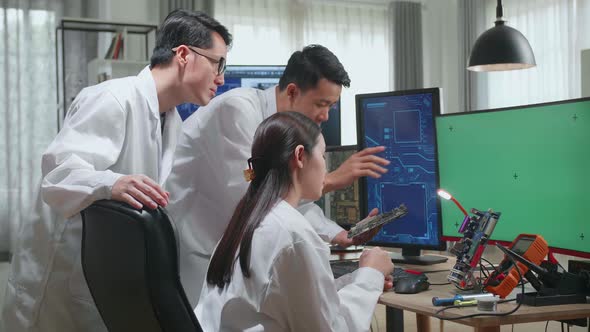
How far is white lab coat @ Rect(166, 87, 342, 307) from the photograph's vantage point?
1969 mm

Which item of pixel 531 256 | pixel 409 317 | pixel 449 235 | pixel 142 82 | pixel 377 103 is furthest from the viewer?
pixel 409 317

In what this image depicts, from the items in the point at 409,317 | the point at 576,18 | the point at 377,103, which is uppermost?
the point at 576,18

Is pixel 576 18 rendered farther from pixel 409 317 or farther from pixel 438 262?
pixel 438 262

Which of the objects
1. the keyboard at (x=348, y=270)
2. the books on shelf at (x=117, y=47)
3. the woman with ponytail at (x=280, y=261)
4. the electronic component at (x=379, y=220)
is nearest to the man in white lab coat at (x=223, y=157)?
the electronic component at (x=379, y=220)

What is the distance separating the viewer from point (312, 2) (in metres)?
7.06

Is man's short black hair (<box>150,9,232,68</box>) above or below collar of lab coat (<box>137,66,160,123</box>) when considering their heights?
above

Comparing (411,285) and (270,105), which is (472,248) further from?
(270,105)

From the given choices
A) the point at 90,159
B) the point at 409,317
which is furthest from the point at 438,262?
the point at 409,317

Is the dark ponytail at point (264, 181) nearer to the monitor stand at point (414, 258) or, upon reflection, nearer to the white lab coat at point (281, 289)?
the white lab coat at point (281, 289)

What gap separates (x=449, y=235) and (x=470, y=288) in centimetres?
54

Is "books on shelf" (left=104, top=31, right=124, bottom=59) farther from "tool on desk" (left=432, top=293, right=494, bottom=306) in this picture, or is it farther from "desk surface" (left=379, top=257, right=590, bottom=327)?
"tool on desk" (left=432, top=293, right=494, bottom=306)

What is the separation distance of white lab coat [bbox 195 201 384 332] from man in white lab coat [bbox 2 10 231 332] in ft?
0.78

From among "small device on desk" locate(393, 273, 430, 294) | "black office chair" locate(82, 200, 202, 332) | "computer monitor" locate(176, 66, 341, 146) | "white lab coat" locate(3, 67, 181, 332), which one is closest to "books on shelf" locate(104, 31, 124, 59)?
"computer monitor" locate(176, 66, 341, 146)

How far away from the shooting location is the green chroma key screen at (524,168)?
1866 mm
